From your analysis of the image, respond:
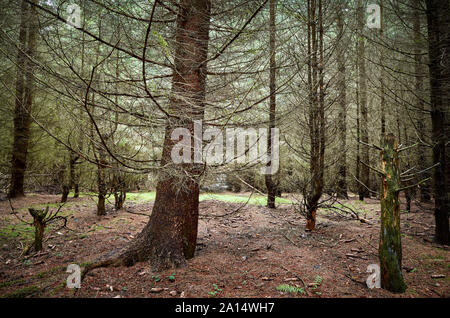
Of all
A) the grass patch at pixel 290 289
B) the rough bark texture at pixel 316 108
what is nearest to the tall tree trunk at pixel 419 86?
the rough bark texture at pixel 316 108

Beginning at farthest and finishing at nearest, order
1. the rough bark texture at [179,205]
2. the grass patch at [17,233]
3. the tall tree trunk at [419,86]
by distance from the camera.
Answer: the grass patch at [17,233], the tall tree trunk at [419,86], the rough bark texture at [179,205]

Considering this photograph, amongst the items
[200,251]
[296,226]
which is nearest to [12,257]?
[200,251]

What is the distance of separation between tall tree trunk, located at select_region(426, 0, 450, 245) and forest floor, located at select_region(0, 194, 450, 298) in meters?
0.62

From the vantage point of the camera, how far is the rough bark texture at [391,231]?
2.55 metres

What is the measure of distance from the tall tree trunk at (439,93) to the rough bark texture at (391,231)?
103 inches

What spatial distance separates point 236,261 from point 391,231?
2.37 metres

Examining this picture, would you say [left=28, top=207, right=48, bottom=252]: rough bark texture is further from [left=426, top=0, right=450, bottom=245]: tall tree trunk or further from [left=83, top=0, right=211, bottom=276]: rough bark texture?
[left=426, top=0, right=450, bottom=245]: tall tree trunk

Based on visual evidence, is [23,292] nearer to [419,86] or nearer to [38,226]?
[38,226]

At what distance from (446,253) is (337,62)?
446cm

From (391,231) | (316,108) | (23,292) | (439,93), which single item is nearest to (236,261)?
(391,231)

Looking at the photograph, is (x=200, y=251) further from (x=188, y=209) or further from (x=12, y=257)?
(x=12, y=257)

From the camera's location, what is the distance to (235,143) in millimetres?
3555

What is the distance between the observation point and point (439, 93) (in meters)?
4.16

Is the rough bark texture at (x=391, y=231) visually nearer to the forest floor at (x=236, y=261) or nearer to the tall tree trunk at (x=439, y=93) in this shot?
the forest floor at (x=236, y=261)
